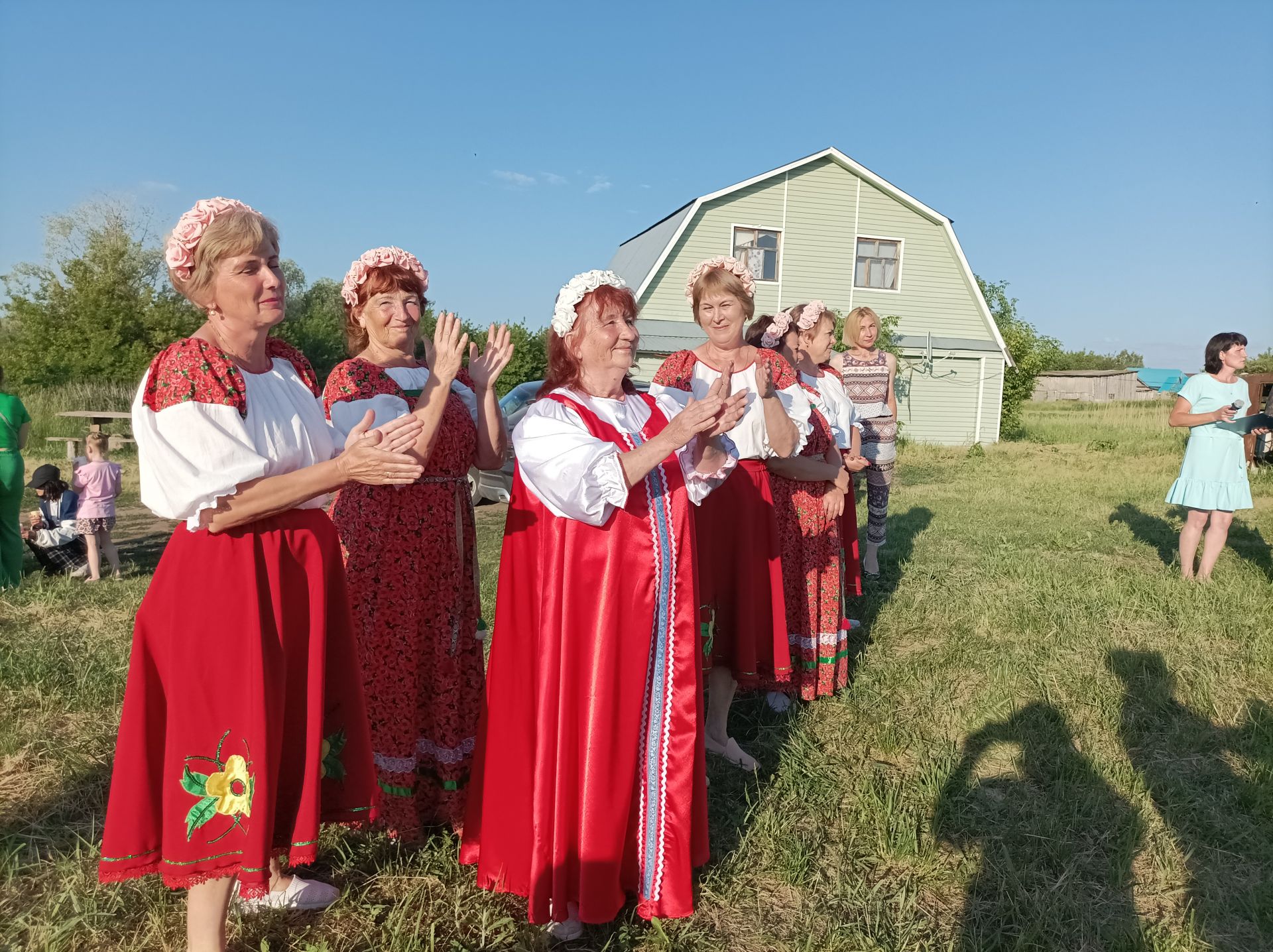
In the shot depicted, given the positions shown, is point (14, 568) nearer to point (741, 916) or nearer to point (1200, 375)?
point (741, 916)

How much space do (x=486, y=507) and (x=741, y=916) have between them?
821cm

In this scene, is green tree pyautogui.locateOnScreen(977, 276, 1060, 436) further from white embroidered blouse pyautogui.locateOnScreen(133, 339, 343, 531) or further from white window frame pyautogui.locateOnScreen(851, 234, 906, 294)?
white embroidered blouse pyautogui.locateOnScreen(133, 339, 343, 531)

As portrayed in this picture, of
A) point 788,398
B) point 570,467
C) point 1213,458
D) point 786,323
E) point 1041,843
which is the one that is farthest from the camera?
point 1213,458

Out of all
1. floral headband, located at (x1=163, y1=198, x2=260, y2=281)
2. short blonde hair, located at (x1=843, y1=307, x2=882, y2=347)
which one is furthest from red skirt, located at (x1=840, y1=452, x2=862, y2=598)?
floral headband, located at (x1=163, y1=198, x2=260, y2=281)

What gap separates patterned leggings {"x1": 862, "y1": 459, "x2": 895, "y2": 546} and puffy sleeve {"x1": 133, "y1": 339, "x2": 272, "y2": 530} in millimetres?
5064

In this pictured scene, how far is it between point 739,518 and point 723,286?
97 cm

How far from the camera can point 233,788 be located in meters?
2.01

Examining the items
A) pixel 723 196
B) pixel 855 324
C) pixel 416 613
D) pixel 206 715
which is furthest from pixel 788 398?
pixel 723 196

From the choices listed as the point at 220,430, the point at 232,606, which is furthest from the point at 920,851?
the point at 220,430

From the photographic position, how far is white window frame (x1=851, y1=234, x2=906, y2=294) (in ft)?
62.7

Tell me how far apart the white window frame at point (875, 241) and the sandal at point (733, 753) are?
17.1 meters

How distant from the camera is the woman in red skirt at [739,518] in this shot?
3367 millimetres

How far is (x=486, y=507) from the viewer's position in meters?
10.5

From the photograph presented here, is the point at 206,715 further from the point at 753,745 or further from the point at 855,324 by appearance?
the point at 855,324
